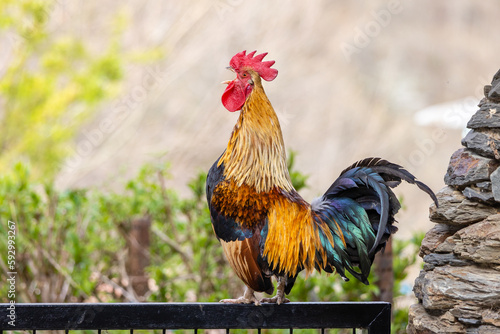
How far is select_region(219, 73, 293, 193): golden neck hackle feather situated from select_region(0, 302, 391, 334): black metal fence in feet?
1.30

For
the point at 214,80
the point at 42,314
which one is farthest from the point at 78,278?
the point at 214,80

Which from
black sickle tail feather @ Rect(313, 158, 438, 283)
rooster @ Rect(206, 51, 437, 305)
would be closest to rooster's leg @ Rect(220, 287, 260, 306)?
rooster @ Rect(206, 51, 437, 305)

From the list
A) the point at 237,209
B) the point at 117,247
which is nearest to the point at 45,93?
the point at 117,247

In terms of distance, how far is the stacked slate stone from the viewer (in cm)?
161

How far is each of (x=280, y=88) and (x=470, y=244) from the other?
10.8 meters

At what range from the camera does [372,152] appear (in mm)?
11711

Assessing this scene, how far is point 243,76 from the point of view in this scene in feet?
6.36

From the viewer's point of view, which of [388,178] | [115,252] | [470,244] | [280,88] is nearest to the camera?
[470,244]

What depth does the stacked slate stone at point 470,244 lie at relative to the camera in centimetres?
161

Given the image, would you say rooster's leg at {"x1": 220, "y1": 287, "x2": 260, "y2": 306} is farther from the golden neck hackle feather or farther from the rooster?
the golden neck hackle feather

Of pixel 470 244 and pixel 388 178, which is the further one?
pixel 388 178

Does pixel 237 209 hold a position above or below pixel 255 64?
below

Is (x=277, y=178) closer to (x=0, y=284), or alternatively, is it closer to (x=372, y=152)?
(x=0, y=284)

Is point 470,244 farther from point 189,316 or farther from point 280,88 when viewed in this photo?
point 280,88
